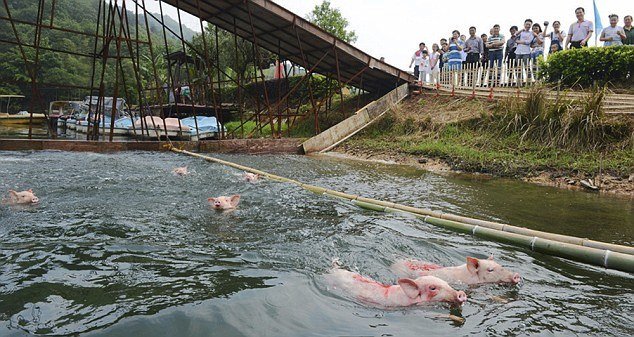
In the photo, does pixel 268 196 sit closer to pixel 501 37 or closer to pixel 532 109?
pixel 532 109

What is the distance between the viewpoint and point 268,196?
7125 millimetres

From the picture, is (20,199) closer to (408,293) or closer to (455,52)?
(408,293)

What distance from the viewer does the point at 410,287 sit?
3189 millimetres

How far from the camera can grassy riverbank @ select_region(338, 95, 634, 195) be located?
912 centimetres

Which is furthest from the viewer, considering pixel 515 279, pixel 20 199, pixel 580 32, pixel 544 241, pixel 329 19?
pixel 329 19

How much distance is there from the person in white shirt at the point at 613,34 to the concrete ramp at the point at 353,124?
7.10 metres

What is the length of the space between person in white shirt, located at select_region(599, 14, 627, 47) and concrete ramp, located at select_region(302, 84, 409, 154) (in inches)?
280

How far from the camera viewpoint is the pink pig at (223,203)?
19.6 ft

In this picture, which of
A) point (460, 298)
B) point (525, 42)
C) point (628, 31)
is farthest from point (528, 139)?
point (460, 298)

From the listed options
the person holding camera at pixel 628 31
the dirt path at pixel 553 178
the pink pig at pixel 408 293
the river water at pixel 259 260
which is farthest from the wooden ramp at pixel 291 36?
the pink pig at pixel 408 293

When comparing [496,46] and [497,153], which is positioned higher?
[496,46]

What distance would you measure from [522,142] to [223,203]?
8271mm

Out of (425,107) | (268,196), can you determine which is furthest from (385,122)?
(268,196)

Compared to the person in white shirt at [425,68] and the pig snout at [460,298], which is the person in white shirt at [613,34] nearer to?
the person in white shirt at [425,68]
